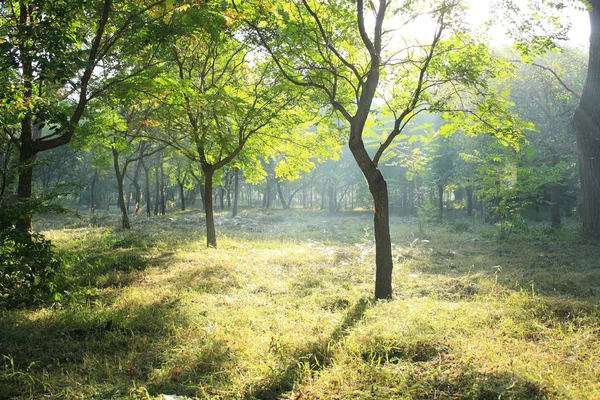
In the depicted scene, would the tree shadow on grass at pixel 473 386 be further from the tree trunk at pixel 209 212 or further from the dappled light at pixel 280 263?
the tree trunk at pixel 209 212

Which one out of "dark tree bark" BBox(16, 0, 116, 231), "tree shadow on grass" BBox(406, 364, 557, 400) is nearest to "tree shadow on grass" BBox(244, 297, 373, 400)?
"tree shadow on grass" BBox(406, 364, 557, 400)

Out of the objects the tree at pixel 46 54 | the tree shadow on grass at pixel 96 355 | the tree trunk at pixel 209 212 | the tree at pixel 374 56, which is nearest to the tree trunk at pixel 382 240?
the tree at pixel 374 56

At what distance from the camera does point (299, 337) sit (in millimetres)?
4777

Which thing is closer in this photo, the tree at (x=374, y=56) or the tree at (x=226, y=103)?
the tree at (x=374, y=56)

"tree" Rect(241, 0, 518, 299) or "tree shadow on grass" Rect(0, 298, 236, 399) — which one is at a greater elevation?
"tree" Rect(241, 0, 518, 299)

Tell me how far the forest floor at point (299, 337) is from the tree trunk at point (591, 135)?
377 centimetres

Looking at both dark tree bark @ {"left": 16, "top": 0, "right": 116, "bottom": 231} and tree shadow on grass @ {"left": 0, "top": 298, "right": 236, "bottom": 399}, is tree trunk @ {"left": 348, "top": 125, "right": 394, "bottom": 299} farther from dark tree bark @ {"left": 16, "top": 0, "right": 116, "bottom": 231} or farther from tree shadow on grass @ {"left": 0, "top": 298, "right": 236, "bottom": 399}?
dark tree bark @ {"left": 16, "top": 0, "right": 116, "bottom": 231}

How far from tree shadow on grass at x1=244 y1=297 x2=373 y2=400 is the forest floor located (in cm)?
2

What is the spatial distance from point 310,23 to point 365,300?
565 centimetres

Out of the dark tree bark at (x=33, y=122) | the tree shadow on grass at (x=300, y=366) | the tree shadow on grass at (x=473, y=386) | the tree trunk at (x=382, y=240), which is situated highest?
the dark tree bark at (x=33, y=122)

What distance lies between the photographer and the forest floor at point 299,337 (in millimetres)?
3582

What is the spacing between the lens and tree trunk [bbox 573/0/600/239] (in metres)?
11.4

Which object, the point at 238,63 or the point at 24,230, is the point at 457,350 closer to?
the point at 24,230

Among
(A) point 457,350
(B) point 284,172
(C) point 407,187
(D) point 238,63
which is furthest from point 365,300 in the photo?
(C) point 407,187
